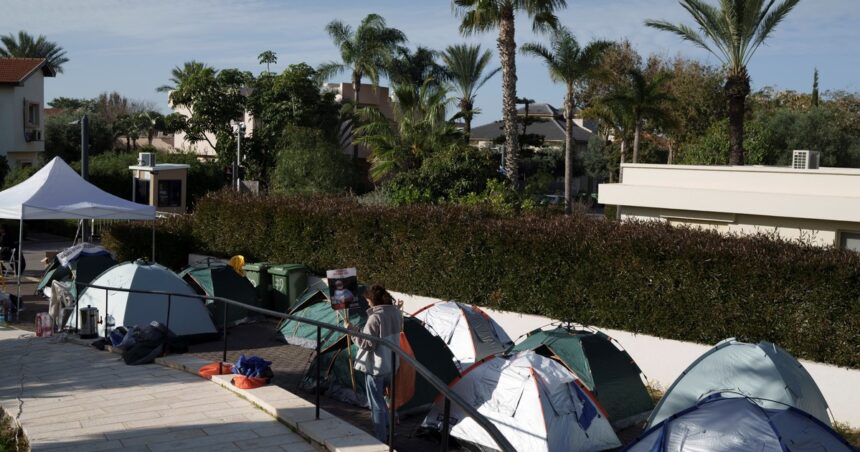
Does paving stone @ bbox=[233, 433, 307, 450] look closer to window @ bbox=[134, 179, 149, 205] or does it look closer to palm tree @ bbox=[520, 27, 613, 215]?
palm tree @ bbox=[520, 27, 613, 215]

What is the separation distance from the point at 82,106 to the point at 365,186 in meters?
42.8

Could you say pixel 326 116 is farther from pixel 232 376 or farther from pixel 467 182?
pixel 232 376

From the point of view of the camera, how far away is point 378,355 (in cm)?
948

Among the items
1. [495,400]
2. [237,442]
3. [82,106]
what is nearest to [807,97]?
[495,400]

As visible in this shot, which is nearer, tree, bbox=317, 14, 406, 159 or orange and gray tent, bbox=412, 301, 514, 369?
orange and gray tent, bbox=412, 301, 514, 369

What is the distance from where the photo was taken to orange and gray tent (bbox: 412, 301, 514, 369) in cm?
1450

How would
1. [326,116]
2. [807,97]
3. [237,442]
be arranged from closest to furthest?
[237,442] → [326,116] → [807,97]

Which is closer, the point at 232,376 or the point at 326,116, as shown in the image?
the point at 232,376

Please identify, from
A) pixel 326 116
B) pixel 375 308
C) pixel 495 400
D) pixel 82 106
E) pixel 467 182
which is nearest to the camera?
→ pixel 375 308

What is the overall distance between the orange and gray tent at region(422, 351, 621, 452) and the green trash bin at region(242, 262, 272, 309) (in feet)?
32.8

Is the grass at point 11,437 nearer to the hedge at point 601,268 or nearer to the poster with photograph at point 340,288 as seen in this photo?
the poster with photograph at point 340,288

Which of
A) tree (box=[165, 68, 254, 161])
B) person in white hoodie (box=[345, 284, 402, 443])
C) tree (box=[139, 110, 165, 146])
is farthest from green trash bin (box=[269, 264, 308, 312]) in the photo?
tree (box=[139, 110, 165, 146])

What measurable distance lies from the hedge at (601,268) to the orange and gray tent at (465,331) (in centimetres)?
139

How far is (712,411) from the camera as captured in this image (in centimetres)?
905
